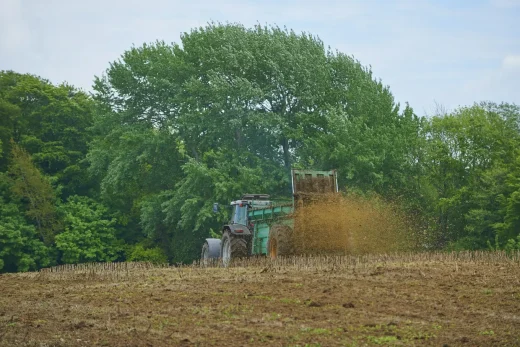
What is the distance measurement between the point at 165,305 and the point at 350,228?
1249cm

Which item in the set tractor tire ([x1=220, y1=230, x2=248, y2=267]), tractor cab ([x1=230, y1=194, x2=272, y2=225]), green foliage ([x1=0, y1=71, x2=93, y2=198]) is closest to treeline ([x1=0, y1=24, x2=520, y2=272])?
green foliage ([x1=0, y1=71, x2=93, y2=198])

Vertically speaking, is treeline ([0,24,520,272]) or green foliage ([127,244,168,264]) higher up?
treeline ([0,24,520,272])

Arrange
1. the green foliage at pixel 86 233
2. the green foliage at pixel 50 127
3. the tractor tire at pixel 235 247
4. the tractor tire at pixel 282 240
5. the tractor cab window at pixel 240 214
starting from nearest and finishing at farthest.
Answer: the tractor tire at pixel 282 240 → the tractor tire at pixel 235 247 → the tractor cab window at pixel 240 214 → the green foliage at pixel 86 233 → the green foliage at pixel 50 127

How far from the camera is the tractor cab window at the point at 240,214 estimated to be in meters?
33.4

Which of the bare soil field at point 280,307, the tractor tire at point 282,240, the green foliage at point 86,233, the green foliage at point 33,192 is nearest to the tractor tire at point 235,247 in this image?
the tractor tire at point 282,240

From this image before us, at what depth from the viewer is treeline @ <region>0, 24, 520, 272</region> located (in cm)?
4728

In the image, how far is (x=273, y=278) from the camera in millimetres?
22625

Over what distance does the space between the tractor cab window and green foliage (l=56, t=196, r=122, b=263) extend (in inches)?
958

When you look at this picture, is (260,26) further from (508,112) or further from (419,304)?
(419,304)

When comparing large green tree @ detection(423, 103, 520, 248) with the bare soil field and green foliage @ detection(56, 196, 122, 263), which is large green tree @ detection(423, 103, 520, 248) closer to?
the bare soil field

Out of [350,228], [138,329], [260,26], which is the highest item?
[260,26]

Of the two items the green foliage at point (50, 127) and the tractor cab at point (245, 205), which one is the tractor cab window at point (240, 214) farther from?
the green foliage at point (50, 127)

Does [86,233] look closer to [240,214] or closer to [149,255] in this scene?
[149,255]

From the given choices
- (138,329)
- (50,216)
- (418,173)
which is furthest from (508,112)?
(138,329)
